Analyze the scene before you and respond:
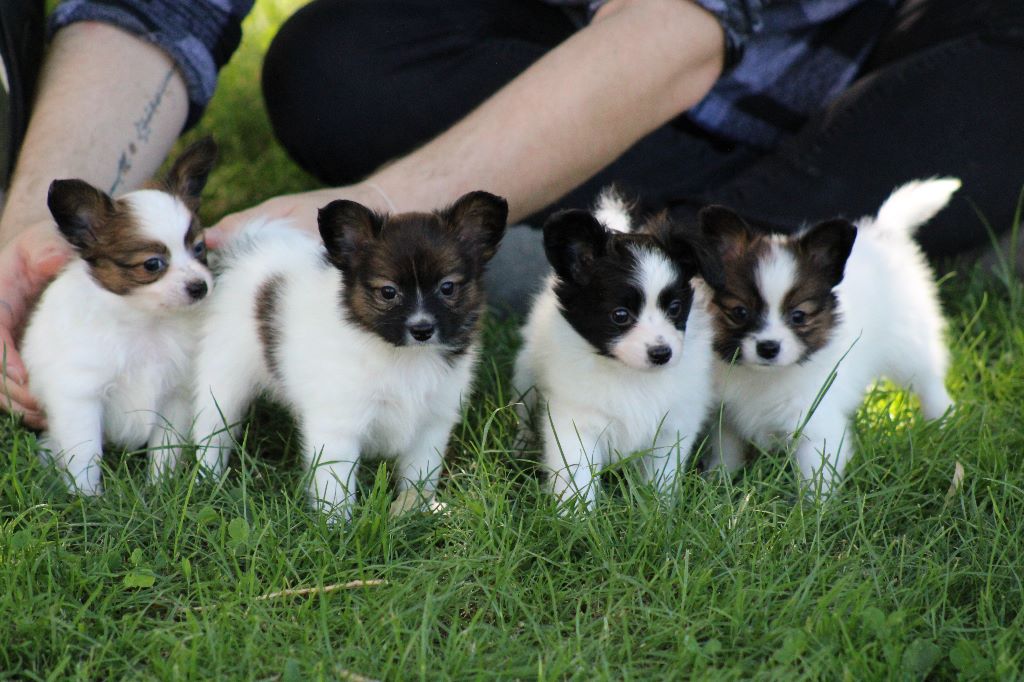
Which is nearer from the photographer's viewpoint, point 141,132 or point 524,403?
point 524,403

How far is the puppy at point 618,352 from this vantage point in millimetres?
2805

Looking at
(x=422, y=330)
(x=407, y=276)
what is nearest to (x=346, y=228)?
(x=407, y=276)

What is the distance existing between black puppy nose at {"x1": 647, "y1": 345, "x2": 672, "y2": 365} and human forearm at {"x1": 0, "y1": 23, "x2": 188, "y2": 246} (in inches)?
80.4

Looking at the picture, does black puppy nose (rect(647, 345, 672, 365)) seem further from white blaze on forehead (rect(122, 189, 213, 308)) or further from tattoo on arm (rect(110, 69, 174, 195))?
tattoo on arm (rect(110, 69, 174, 195))

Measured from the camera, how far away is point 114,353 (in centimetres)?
307

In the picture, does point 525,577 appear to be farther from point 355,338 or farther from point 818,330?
point 818,330

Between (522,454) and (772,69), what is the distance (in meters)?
2.17

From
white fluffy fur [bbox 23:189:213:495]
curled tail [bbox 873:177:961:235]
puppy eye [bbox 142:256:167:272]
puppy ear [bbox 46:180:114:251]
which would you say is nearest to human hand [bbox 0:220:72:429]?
white fluffy fur [bbox 23:189:213:495]

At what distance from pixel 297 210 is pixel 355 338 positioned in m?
0.82

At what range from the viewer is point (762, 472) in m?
3.03

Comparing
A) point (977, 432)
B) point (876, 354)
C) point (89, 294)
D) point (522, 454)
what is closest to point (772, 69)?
point (876, 354)

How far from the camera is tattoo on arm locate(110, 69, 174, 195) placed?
3.72 meters

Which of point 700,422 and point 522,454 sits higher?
point 700,422

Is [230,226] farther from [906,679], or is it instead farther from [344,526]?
[906,679]
